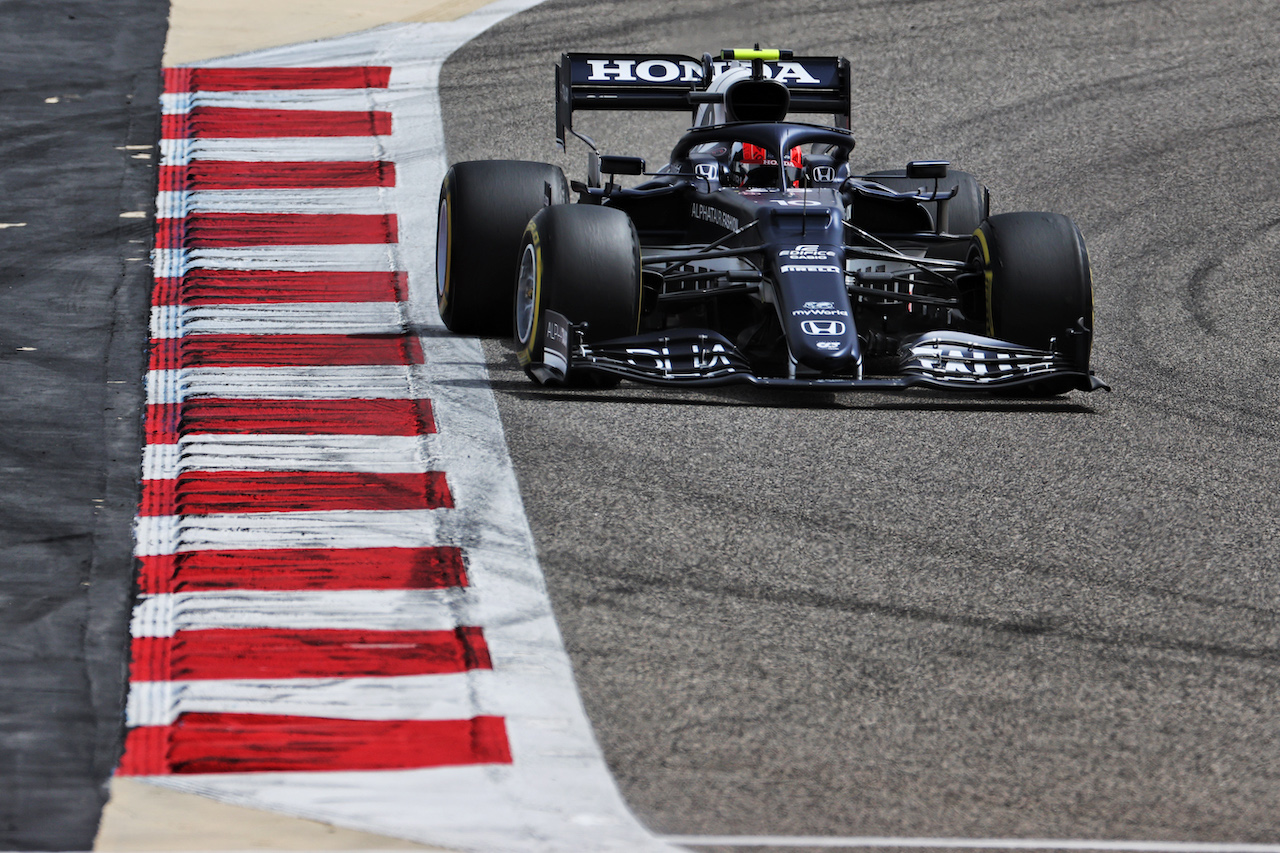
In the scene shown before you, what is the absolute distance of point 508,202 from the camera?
9367 millimetres

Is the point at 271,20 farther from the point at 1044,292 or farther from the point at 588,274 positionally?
the point at 1044,292

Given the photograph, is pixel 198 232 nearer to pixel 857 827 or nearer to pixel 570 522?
pixel 570 522

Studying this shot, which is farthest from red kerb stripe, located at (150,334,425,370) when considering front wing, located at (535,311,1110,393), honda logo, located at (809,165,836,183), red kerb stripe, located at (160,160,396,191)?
red kerb stripe, located at (160,160,396,191)

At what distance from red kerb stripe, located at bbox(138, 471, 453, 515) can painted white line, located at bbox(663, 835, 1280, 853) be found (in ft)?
8.94

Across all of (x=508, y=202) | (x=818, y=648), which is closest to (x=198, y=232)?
(x=508, y=202)

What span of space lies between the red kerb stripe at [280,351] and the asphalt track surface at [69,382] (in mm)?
214

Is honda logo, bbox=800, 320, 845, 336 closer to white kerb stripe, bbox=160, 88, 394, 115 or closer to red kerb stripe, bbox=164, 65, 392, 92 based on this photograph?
white kerb stripe, bbox=160, 88, 394, 115

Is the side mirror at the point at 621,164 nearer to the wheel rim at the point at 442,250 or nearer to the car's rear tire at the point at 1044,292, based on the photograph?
the wheel rim at the point at 442,250

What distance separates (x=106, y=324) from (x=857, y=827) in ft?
20.0

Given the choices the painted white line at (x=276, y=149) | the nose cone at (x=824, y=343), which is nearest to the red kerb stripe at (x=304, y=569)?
the nose cone at (x=824, y=343)

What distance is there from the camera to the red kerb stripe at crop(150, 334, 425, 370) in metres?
8.73

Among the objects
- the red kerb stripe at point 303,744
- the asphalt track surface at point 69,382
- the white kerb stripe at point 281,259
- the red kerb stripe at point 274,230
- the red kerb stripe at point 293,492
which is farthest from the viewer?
the red kerb stripe at point 274,230

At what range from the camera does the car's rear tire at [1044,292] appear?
8.39m

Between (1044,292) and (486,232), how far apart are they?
2924mm
